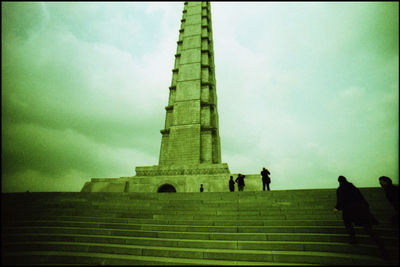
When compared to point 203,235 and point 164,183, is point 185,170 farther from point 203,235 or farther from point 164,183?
point 203,235

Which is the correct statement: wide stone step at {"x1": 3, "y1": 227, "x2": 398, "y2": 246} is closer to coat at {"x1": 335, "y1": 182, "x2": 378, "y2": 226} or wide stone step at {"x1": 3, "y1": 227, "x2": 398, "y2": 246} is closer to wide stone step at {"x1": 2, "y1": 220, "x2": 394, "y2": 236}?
wide stone step at {"x1": 2, "y1": 220, "x2": 394, "y2": 236}

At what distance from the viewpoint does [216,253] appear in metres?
4.45

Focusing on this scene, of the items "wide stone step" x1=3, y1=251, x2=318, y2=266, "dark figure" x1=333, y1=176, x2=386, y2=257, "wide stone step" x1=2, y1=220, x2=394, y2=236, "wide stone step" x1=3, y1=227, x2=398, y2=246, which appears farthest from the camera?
"wide stone step" x1=2, y1=220, x2=394, y2=236

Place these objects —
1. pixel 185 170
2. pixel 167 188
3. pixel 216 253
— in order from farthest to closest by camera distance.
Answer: pixel 185 170
pixel 167 188
pixel 216 253

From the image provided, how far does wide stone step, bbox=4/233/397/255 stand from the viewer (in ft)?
14.4

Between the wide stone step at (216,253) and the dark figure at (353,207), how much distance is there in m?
0.65

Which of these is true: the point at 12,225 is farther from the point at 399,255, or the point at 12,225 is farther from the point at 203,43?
the point at 203,43

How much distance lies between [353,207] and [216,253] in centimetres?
343

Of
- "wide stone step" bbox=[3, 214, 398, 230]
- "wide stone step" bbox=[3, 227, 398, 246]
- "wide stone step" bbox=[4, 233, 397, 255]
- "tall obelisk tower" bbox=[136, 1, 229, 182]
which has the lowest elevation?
"wide stone step" bbox=[4, 233, 397, 255]

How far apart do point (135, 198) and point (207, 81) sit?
14.8 m

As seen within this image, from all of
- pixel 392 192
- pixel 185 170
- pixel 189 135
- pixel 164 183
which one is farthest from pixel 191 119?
pixel 392 192

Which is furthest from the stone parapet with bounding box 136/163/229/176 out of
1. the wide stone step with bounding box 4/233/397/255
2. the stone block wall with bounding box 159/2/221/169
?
the wide stone step with bounding box 4/233/397/255

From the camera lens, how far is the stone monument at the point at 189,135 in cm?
1442

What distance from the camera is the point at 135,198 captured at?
374 inches
